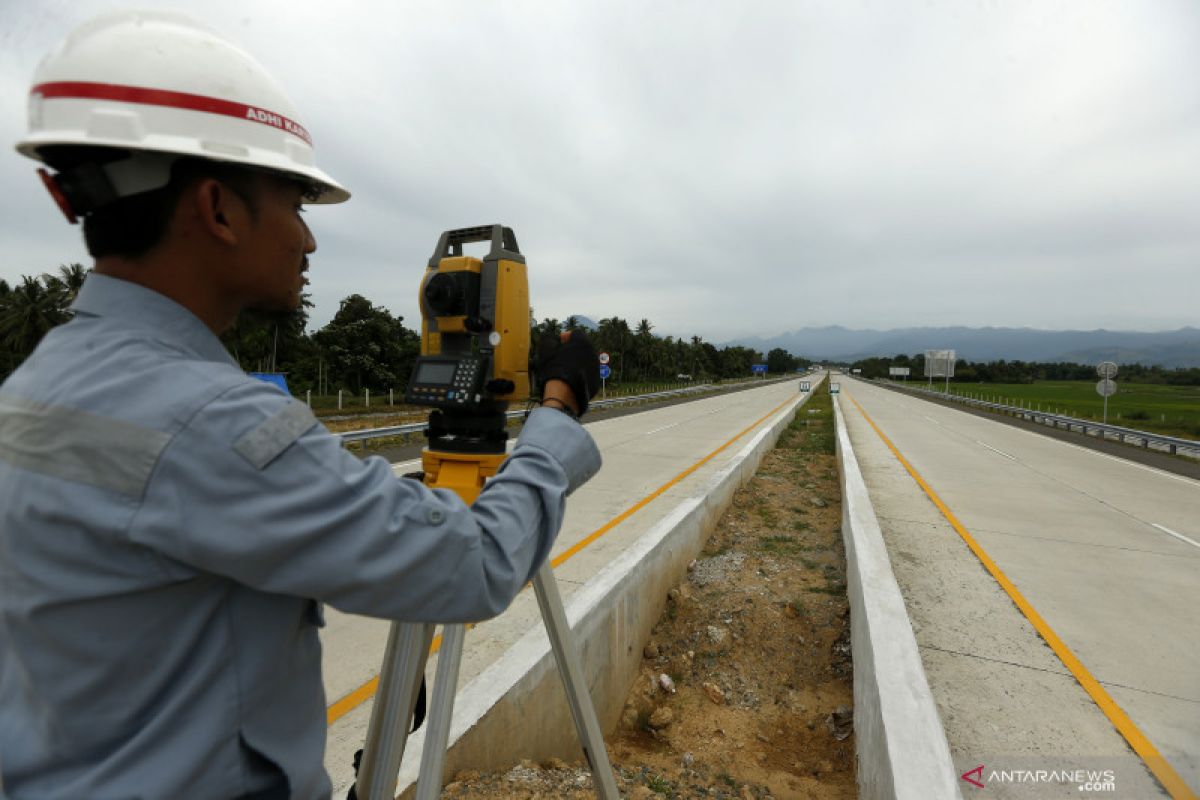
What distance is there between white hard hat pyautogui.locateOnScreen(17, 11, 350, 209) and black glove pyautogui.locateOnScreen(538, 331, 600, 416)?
66cm

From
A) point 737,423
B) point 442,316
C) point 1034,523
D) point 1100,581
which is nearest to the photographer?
point 442,316

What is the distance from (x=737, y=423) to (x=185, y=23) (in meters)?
21.9

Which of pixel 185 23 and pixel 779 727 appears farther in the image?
pixel 779 727

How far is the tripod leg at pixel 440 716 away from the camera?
146 centimetres

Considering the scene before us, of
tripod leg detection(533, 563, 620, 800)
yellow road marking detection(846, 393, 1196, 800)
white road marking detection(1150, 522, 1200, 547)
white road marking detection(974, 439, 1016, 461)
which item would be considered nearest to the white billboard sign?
white road marking detection(974, 439, 1016, 461)

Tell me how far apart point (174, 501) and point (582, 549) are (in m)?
5.50

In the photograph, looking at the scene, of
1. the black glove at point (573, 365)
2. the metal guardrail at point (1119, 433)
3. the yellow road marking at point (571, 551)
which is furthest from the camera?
the metal guardrail at point (1119, 433)

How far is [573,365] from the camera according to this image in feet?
4.64

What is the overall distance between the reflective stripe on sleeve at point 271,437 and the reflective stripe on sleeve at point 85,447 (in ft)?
0.33

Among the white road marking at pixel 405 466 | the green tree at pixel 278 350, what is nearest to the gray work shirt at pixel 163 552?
the white road marking at pixel 405 466

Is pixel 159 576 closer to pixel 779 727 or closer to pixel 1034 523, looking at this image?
pixel 779 727

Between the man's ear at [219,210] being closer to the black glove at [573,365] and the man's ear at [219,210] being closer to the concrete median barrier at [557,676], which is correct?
the black glove at [573,365]

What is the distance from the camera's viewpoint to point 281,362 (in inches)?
1940

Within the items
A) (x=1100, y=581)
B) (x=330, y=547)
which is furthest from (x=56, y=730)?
(x=1100, y=581)
